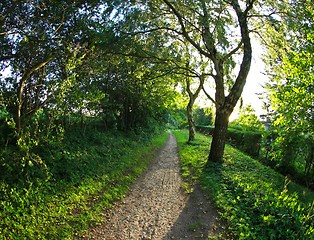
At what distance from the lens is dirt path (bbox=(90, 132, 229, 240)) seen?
4.06 m

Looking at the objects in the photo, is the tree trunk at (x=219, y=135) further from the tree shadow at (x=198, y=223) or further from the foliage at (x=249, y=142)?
the foliage at (x=249, y=142)

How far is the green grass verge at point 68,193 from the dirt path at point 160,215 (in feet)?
1.17

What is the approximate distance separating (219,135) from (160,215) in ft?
15.4

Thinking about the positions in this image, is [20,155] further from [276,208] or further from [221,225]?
[276,208]

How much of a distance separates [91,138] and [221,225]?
5957 millimetres

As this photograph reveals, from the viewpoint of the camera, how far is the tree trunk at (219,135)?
812cm

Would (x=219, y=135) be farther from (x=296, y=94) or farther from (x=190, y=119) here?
(x=190, y=119)

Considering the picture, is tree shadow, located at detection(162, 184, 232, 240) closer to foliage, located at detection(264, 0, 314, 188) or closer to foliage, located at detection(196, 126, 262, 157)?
foliage, located at detection(264, 0, 314, 188)

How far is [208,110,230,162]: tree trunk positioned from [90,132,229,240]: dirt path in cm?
248

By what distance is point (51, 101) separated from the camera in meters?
5.29

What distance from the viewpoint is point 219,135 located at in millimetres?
8242

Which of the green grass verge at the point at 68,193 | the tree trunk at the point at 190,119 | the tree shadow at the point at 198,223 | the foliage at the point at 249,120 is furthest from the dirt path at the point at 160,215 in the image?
the tree trunk at the point at 190,119

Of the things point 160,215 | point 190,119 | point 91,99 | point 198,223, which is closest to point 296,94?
point 198,223

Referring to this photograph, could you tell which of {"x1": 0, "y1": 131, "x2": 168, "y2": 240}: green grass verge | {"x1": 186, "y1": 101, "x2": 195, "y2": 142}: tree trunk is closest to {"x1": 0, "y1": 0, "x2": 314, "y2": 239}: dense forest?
{"x1": 0, "y1": 131, "x2": 168, "y2": 240}: green grass verge
